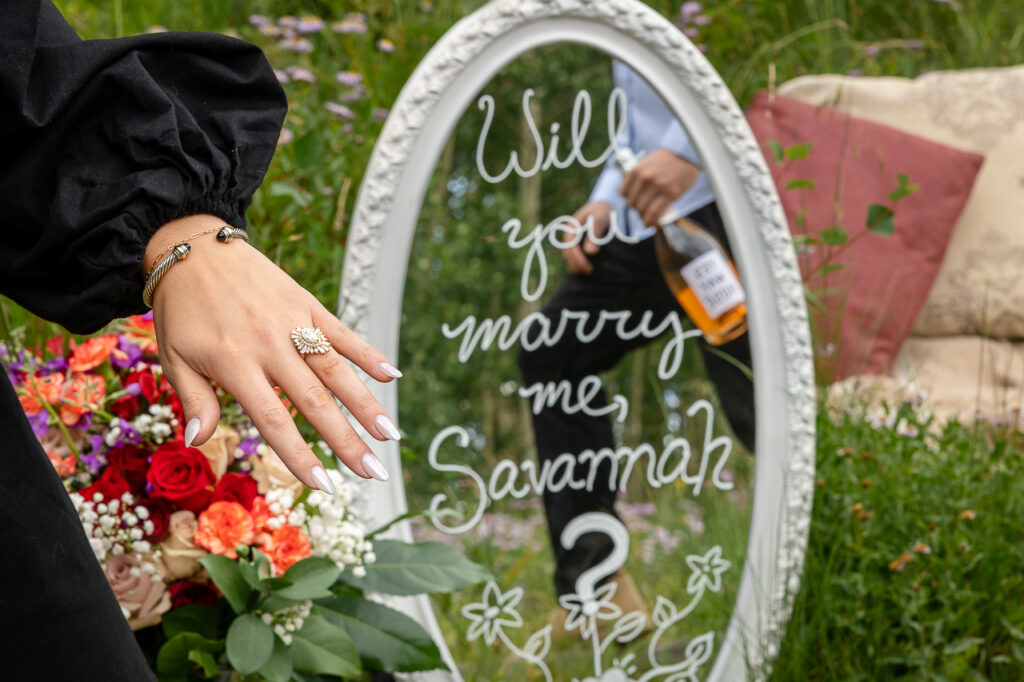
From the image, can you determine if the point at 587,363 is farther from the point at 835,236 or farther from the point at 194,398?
the point at 194,398

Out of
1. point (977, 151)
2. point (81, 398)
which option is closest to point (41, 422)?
point (81, 398)

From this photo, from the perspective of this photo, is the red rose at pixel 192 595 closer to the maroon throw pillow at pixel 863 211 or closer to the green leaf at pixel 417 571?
the green leaf at pixel 417 571

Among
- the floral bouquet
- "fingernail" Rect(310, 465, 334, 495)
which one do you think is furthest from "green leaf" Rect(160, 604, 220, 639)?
"fingernail" Rect(310, 465, 334, 495)

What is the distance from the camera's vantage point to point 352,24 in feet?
5.71

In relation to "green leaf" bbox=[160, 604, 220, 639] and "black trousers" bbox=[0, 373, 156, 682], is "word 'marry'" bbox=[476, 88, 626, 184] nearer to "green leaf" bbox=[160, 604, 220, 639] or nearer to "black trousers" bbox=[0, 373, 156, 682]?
"green leaf" bbox=[160, 604, 220, 639]

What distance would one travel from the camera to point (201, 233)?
473 millimetres

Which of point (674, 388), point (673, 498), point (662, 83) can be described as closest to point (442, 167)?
point (662, 83)

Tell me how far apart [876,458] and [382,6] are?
132cm

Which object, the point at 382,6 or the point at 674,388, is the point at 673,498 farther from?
the point at 382,6

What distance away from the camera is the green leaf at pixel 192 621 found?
920 millimetres

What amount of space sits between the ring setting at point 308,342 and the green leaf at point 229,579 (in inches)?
21.2

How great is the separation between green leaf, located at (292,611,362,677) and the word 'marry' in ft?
1.90

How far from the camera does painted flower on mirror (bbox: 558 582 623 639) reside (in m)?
1.20

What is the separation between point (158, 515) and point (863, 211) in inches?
55.0
